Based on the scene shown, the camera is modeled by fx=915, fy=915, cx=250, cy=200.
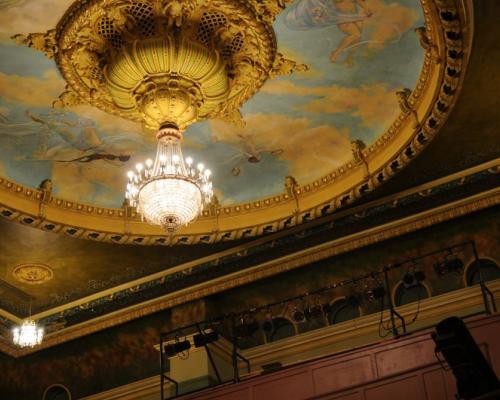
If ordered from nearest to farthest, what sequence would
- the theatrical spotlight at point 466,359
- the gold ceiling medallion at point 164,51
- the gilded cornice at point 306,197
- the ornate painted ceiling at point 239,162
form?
the theatrical spotlight at point 466,359, the gold ceiling medallion at point 164,51, the ornate painted ceiling at point 239,162, the gilded cornice at point 306,197

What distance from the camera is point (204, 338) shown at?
1209 cm

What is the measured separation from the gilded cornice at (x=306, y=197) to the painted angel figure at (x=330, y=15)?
73cm

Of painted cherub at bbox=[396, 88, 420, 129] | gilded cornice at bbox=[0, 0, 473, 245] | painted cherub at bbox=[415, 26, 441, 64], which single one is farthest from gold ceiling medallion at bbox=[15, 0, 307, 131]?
gilded cornice at bbox=[0, 0, 473, 245]

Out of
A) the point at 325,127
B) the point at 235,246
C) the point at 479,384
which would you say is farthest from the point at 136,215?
the point at 479,384

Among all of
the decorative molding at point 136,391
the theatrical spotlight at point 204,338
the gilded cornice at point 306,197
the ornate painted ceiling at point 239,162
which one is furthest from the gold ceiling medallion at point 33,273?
the theatrical spotlight at point 204,338

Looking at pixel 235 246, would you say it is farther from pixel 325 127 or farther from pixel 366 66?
pixel 366 66

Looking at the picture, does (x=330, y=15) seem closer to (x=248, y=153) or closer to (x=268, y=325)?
(x=248, y=153)

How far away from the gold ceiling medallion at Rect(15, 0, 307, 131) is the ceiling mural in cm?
22

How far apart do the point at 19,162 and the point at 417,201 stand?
17.5 ft

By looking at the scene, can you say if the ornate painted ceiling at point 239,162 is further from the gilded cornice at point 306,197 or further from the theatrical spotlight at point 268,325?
the theatrical spotlight at point 268,325

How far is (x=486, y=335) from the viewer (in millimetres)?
9727

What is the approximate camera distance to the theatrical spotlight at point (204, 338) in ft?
39.6

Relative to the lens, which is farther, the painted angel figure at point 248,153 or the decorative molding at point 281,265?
the decorative molding at point 281,265

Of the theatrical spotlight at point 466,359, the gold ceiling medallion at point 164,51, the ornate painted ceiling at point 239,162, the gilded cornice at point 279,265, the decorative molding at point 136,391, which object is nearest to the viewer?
the theatrical spotlight at point 466,359
